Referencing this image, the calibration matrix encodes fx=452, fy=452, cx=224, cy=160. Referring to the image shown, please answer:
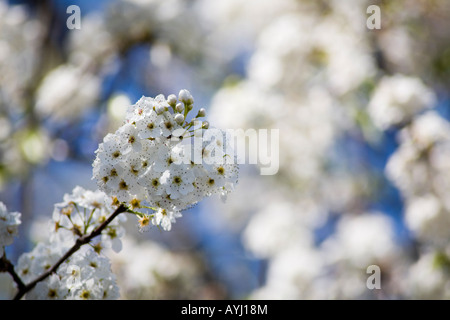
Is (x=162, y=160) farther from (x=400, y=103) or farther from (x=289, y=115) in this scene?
(x=289, y=115)

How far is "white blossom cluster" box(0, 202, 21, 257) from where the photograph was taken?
1.22m

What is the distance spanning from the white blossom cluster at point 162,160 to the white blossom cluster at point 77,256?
14cm

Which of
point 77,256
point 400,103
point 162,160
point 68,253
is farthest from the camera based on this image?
point 400,103

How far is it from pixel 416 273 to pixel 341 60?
1.58m

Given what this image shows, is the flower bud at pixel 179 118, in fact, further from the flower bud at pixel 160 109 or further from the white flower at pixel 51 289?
the white flower at pixel 51 289

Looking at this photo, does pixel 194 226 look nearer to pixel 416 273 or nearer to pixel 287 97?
pixel 287 97

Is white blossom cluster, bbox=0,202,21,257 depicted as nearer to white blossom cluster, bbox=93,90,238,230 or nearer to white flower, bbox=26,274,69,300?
white flower, bbox=26,274,69,300

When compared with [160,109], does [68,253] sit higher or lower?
lower

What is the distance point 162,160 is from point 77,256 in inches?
17.7

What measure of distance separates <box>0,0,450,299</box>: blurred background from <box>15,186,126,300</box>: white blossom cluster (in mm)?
1375

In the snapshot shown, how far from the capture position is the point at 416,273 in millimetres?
2662

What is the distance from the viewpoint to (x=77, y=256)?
4.28 feet

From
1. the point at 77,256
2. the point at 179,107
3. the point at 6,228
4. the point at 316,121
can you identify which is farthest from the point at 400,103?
the point at 6,228
